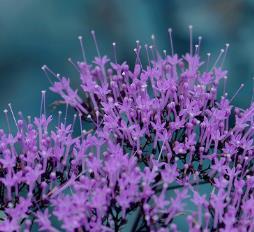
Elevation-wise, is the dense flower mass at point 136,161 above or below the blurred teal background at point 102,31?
above

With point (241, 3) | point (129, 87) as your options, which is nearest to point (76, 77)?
point (241, 3)

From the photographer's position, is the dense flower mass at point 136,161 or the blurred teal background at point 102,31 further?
the blurred teal background at point 102,31

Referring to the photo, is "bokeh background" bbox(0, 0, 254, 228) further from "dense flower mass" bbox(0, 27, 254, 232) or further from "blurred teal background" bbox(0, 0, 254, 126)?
"dense flower mass" bbox(0, 27, 254, 232)

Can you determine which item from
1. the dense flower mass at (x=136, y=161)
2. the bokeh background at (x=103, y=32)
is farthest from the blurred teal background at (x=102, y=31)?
the dense flower mass at (x=136, y=161)

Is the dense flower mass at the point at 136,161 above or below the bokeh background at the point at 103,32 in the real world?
above

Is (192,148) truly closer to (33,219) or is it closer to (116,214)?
(116,214)

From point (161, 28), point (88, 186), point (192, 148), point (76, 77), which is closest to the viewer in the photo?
point (88, 186)

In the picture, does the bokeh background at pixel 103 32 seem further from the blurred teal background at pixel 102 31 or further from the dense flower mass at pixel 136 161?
the dense flower mass at pixel 136 161
